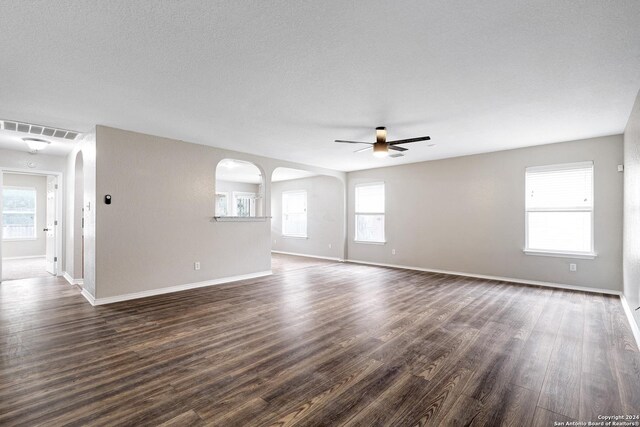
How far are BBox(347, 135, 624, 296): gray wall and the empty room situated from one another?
0.04m

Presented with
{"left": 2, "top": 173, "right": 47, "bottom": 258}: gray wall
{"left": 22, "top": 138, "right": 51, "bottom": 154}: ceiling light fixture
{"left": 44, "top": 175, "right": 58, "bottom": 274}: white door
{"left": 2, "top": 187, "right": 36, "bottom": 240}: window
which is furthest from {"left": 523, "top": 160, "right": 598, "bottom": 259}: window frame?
{"left": 2, "top": 187, "right": 36, "bottom": 240}: window

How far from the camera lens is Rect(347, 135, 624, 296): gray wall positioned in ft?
15.4

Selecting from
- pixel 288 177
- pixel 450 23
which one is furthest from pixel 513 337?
pixel 288 177

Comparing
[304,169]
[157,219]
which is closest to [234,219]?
[157,219]

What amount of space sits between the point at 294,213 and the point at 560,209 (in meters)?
6.85

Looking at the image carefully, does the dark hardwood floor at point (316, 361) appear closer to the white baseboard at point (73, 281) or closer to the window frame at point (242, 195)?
the white baseboard at point (73, 281)

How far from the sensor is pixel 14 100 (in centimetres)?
325

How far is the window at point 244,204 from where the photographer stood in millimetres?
10625

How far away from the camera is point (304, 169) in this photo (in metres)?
7.10

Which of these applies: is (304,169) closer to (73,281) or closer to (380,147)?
(380,147)

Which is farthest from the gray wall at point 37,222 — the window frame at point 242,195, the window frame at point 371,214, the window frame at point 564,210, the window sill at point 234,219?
the window frame at point 564,210

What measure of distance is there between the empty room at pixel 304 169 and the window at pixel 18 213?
8.59 feet

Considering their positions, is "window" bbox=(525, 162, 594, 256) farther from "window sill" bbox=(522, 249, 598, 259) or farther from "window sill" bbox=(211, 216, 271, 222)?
"window sill" bbox=(211, 216, 271, 222)

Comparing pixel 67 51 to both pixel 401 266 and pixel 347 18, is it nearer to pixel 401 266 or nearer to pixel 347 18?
pixel 347 18
